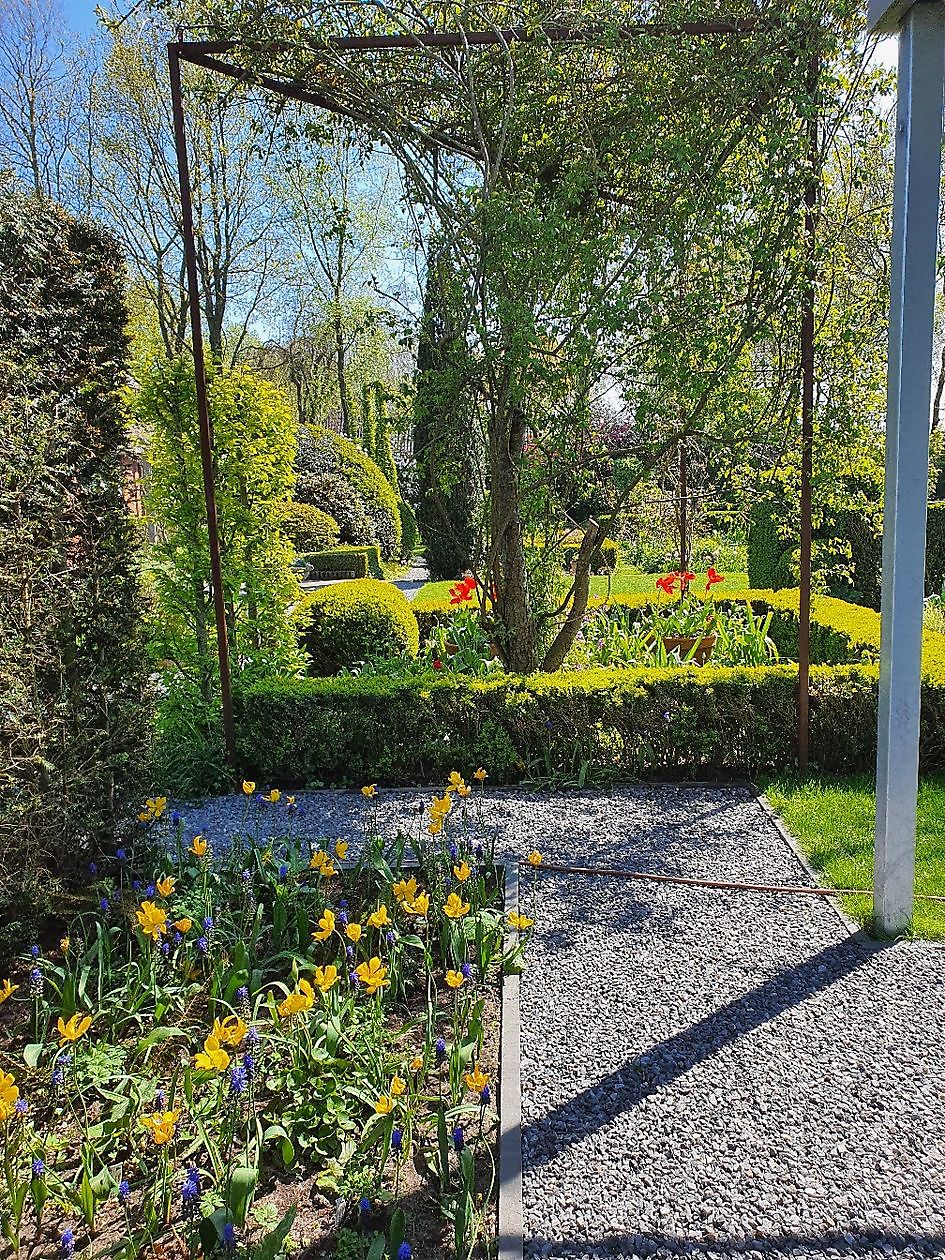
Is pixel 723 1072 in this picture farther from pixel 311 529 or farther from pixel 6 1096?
pixel 311 529

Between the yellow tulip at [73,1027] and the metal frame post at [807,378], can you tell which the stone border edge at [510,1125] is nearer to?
the yellow tulip at [73,1027]

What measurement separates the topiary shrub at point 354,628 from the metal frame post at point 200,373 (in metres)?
2.30

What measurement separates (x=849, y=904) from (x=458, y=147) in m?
4.55

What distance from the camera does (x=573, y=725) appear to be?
16.6 feet

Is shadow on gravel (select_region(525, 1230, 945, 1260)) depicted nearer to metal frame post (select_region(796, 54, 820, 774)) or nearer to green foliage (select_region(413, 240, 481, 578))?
metal frame post (select_region(796, 54, 820, 774))

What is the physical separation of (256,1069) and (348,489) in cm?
1691

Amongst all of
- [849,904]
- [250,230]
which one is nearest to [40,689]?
[849,904]

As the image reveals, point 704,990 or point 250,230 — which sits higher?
point 250,230

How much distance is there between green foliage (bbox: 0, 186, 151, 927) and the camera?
3.12m

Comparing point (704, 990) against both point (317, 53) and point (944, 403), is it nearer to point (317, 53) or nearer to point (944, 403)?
point (317, 53)

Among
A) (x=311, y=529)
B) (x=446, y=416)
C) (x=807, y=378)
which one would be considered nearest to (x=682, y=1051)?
(x=807, y=378)

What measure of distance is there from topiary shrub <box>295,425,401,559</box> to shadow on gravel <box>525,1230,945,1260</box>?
1657 cm

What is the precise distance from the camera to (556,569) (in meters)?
6.11

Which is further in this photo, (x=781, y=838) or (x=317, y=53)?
(x=317, y=53)
